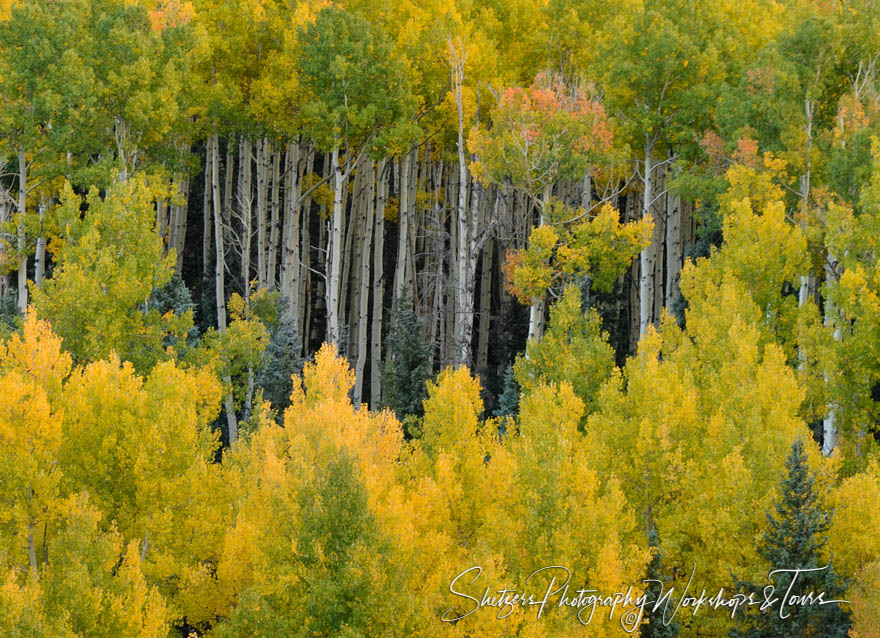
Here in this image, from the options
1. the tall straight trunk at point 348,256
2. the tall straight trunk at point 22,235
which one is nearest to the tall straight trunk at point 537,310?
the tall straight trunk at point 348,256

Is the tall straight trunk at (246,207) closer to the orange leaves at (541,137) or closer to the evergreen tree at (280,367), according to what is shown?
the evergreen tree at (280,367)

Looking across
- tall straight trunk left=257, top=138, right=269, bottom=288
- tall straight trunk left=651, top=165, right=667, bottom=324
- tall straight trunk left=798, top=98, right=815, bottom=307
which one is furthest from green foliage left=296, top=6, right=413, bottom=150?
tall straight trunk left=798, top=98, right=815, bottom=307

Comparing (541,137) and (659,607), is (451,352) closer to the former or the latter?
(541,137)

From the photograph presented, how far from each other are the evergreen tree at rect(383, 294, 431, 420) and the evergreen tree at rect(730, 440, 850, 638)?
43.2ft

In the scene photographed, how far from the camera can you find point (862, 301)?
74.4 feet

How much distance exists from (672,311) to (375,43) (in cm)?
1266

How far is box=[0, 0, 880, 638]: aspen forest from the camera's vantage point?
19.2 meters

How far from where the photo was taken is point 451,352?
3516 cm

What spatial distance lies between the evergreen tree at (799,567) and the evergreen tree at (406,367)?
1318 centimetres

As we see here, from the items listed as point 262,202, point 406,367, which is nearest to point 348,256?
point 262,202

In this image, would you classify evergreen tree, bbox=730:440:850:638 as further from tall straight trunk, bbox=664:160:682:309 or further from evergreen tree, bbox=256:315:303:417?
evergreen tree, bbox=256:315:303:417

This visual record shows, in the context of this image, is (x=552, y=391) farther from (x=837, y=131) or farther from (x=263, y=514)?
(x=837, y=131)

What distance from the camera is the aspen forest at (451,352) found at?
19203mm

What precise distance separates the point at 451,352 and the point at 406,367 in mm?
3908
